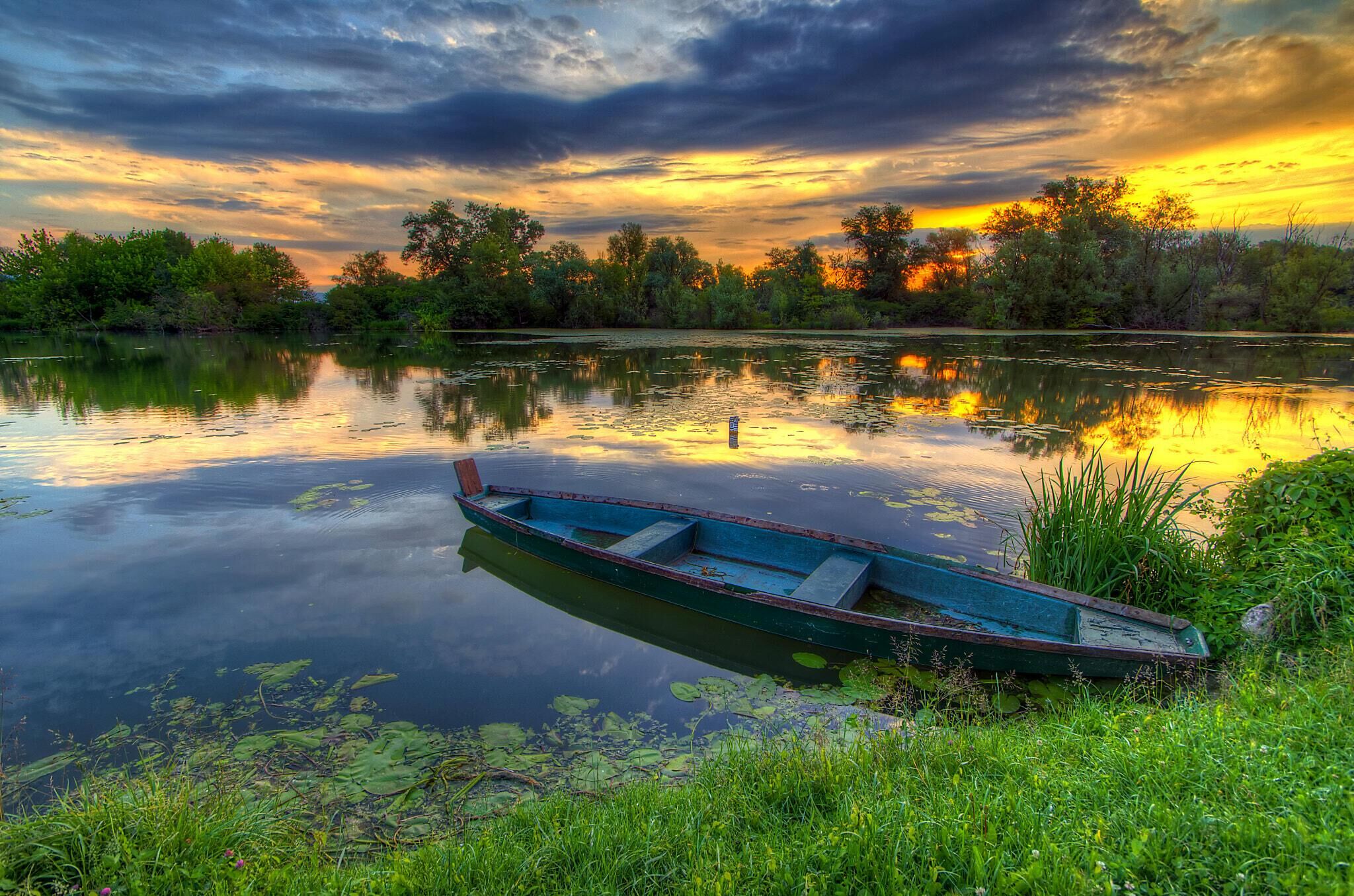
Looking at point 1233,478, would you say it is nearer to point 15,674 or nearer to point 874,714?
point 874,714

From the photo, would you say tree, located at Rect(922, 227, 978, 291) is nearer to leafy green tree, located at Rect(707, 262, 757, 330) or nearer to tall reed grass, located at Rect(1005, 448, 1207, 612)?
leafy green tree, located at Rect(707, 262, 757, 330)

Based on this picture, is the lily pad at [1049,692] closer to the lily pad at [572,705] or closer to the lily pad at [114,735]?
the lily pad at [572,705]

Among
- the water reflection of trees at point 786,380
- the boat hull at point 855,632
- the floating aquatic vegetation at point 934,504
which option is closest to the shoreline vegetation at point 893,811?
the boat hull at point 855,632

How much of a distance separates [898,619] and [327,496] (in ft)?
26.8

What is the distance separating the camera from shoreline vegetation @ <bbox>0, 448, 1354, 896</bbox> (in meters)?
2.12

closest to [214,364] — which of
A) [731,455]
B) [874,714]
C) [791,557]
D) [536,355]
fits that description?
[536,355]

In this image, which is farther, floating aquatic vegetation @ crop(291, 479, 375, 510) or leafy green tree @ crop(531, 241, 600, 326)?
leafy green tree @ crop(531, 241, 600, 326)

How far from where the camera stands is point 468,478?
803cm

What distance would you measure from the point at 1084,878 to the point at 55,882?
378 cm

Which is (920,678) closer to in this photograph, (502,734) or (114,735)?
(502,734)

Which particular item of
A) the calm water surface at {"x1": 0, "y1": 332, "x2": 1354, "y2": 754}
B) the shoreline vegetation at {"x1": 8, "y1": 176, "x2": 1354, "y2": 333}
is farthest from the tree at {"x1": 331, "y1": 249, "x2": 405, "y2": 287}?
the calm water surface at {"x1": 0, "y1": 332, "x2": 1354, "y2": 754}

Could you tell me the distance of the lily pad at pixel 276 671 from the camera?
479 centimetres

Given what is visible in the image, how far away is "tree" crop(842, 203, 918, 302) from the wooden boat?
55.6m

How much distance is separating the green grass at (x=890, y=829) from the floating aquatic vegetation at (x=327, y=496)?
587 cm
